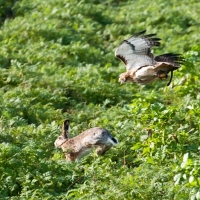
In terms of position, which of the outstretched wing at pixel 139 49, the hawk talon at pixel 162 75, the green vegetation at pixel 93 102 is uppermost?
the outstretched wing at pixel 139 49

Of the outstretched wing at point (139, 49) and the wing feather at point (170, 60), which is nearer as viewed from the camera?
the wing feather at point (170, 60)

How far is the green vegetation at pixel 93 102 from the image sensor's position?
932 centimetres

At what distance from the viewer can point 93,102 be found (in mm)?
12938

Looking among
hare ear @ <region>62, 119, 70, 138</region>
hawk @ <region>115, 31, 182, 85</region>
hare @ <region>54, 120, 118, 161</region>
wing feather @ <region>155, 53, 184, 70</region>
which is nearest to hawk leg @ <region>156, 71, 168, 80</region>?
hawk @ <region>115, 31, 182, 85</region>

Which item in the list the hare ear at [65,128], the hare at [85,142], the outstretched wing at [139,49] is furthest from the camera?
the outstretched wing at [139,49]

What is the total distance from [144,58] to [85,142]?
5.58 feet

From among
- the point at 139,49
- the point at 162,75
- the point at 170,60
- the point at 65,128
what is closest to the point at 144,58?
the point at 139,49

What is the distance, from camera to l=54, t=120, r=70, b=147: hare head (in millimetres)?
10977

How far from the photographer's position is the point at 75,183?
31.6 ft

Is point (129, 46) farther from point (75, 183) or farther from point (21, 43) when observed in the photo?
point (21, 43)

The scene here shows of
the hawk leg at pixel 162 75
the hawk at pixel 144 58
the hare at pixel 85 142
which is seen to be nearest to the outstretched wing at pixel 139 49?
the hawk at pixel 144 58

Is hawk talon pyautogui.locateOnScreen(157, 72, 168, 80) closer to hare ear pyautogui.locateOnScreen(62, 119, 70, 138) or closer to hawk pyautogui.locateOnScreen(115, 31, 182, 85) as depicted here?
hawk pyautogui.locateOnScreen(115, 31, 182, 85)

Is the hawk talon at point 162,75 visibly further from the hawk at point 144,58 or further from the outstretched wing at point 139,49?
the outstretched wing at point 139,49

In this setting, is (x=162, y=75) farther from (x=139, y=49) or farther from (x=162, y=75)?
(x=139, y=49)
